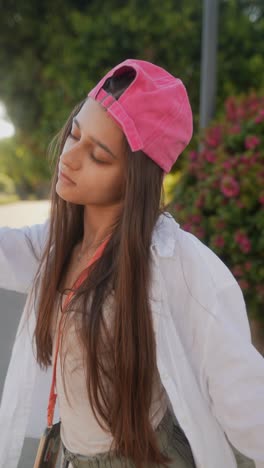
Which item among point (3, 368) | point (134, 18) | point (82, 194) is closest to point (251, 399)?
point (82, 194)

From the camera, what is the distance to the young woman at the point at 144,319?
135cm

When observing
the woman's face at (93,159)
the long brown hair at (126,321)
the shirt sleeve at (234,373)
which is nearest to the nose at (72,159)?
the woman's face at (93,159)

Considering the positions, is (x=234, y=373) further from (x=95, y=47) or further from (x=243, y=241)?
(x=95, y=47)

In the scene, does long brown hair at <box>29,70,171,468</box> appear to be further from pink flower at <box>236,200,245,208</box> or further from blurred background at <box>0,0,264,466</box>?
pink flower at <box>236,200,245,208</box>

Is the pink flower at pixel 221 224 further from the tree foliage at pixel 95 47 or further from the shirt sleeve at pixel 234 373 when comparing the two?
the tree foliage at pixel 95 47

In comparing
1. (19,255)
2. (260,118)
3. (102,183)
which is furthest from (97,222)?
(260,118)

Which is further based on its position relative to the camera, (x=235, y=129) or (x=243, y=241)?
(x=235, y=129)

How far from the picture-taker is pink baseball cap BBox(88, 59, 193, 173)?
1.32m

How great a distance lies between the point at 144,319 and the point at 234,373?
25 cm

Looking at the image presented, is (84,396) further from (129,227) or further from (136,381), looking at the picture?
(129,227)

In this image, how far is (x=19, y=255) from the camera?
1680mm

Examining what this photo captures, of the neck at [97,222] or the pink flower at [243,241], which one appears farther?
the pink flower at [243,241]

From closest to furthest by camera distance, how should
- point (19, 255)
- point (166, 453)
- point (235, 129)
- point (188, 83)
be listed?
point (166, 453) < point (19, 255) < point (235, 129) < point (188, 83)

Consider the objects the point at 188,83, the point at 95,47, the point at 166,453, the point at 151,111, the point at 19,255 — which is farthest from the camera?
the point at 188,83
